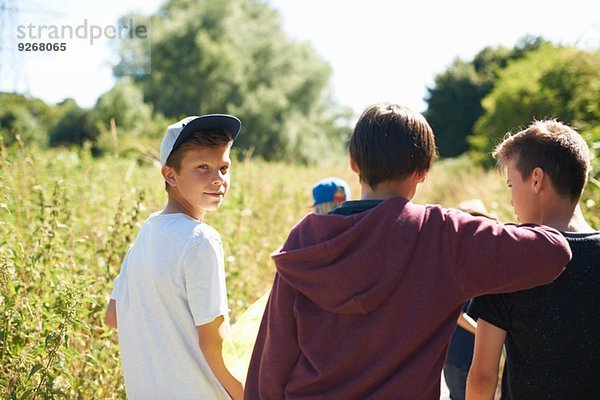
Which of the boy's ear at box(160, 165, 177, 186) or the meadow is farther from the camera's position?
the meadow

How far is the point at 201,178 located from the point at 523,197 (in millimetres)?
1078

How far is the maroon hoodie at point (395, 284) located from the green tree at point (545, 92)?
9.19 m

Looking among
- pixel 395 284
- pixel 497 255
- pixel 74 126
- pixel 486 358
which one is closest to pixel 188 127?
pixel 395 284

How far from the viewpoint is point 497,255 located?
1897mm

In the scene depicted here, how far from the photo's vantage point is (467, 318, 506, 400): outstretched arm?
2244mm

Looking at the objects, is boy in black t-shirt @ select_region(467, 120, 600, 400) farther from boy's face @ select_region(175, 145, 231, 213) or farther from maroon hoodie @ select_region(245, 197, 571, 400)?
boy's face @ select_region(175, 145, 231, 213)

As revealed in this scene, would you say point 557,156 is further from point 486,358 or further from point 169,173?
point 169,173

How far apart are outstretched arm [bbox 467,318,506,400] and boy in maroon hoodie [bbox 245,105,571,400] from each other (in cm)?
30

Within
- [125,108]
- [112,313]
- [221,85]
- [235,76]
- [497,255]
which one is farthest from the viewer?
[221,85]

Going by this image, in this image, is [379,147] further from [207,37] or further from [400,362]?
[207,37]

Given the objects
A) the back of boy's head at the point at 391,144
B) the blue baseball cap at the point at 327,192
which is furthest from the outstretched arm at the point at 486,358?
the blue baseball cap at the point at 327,192

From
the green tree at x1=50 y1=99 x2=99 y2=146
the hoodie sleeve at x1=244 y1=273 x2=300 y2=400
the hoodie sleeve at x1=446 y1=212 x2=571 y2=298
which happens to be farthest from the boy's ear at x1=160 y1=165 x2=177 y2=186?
the green tree at x1=50 y1=99 x2=99 y2=146

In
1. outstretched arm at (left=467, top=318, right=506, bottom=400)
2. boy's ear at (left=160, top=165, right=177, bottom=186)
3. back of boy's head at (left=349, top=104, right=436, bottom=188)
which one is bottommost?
outstretched arm at (left=467, top=318, right=506, bottom=400)

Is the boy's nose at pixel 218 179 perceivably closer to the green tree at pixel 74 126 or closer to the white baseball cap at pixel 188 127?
the white baseball cap at pixel 188 127
